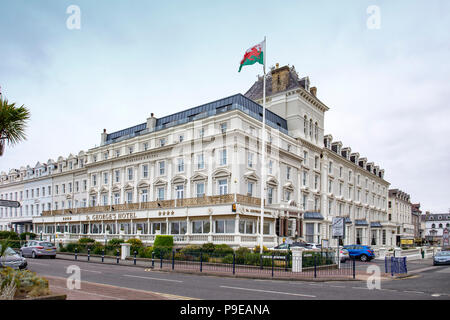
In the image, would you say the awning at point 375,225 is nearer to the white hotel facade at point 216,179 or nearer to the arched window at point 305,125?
the white hotel facade at point 216,179

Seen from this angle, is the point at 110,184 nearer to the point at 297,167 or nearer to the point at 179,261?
the point at 297,167

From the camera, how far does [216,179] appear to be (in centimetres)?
3706

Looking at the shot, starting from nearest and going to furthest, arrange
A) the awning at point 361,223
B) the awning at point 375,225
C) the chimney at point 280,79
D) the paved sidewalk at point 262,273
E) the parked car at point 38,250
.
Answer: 1. the paved sidewalk at point 262,273
2. the parked car at point 38,250
3. the chimney at point 280,79
4. the awning at point 361,223
5. the awning at point 375,225

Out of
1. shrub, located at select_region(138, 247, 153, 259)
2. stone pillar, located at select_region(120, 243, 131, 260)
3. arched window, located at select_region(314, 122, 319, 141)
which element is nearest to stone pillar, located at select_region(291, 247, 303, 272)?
shrub, located at select_region(138, 247, 153, 259)

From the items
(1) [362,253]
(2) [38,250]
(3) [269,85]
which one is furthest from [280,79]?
(2) [38,250]

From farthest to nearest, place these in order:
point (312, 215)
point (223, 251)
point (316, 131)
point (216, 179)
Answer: point (316, 131)
point (312, 215)
point (216, 179)
point (223, 251)

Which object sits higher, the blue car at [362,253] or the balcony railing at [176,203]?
the balcony railing at [176,203]

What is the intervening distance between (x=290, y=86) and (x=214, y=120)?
1390 cm

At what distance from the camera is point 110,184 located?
49.3m

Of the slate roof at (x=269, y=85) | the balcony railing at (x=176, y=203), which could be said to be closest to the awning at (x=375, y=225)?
the slate roof at (x=269, y=85)

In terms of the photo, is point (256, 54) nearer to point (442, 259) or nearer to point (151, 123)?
point (151, 123)

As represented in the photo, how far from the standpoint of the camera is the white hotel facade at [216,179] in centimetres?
3559

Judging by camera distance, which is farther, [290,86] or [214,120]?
[290,86]

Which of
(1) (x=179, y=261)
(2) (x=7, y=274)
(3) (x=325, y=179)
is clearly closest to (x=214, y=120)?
(1) (x=179, y=261)
